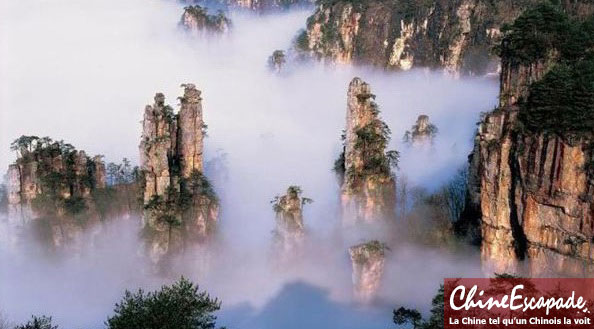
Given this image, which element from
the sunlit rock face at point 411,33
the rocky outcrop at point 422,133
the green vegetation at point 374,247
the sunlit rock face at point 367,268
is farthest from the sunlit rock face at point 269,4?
the sunlit rock face at point 367,268

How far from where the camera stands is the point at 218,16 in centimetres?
18225

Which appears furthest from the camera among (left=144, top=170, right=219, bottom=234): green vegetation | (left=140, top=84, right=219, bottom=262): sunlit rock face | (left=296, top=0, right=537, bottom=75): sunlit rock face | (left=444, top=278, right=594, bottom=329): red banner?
(left=296, top=0, right=537, bottom=75): sunlit rock face

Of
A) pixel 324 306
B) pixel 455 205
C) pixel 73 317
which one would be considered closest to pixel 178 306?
pixel 324 306

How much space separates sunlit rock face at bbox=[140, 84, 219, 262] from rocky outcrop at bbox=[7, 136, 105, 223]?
414 inches

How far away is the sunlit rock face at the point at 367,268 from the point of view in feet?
186

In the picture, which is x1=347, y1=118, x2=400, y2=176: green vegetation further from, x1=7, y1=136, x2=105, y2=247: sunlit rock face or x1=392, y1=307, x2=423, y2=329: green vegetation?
x1=7, y1=136, x2=105, y2=247: sunlit rock face

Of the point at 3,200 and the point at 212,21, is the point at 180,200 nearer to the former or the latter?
the point at 3,200

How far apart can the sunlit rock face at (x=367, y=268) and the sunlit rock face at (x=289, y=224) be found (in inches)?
324

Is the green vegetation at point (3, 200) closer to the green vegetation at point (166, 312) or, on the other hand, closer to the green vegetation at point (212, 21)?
the green vegetation at point (166, 312)

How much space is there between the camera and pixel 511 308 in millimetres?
39281

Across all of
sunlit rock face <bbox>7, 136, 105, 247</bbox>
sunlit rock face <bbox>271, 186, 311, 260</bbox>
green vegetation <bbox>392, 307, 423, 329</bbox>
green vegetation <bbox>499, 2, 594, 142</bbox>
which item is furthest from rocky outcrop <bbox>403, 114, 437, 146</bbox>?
green vegetation <bbox>392, 307, 423, 329</bbox>

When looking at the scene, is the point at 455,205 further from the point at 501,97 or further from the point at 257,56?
the point at 257,56

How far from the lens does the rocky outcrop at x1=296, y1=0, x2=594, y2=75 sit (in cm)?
11375

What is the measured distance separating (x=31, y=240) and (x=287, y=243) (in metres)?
31.0
